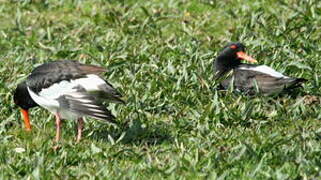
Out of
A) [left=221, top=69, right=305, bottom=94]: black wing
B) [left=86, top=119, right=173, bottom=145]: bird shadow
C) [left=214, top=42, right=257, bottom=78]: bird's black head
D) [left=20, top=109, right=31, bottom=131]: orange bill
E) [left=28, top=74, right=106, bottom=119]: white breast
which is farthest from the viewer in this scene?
[left=214, top=42, right=257, bottom=78]: bird's black head

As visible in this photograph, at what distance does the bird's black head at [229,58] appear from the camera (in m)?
11.2

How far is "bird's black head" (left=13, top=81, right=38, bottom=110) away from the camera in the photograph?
32.1 feet

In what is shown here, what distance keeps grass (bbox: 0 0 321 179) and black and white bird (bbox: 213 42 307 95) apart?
0.18 metres

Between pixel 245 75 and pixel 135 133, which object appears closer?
pixel 135 133

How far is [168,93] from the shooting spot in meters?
10.7

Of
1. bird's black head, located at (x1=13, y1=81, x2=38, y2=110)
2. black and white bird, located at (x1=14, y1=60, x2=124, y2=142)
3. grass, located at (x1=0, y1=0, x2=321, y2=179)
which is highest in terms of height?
black and white bird, located at (x1=14, y1=60, x2=124, y2=142)

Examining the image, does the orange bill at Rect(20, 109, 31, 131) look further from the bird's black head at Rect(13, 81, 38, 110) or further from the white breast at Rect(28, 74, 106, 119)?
the white breast at Rect(28, 74, 106, 119)

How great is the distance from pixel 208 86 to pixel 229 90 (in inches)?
11.4

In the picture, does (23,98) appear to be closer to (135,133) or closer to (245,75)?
(135,133)

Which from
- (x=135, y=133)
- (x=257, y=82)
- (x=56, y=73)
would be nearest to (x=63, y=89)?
(x=56, y=73)

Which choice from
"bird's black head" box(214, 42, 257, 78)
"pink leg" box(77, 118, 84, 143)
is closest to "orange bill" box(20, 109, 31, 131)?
"pink leg" box(77, 118, 84, 143)

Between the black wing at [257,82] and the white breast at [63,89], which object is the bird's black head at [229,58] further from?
the white breast at [63,89]

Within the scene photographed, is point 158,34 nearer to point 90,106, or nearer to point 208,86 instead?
point 208,86

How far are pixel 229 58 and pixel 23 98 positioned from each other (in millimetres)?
2794
